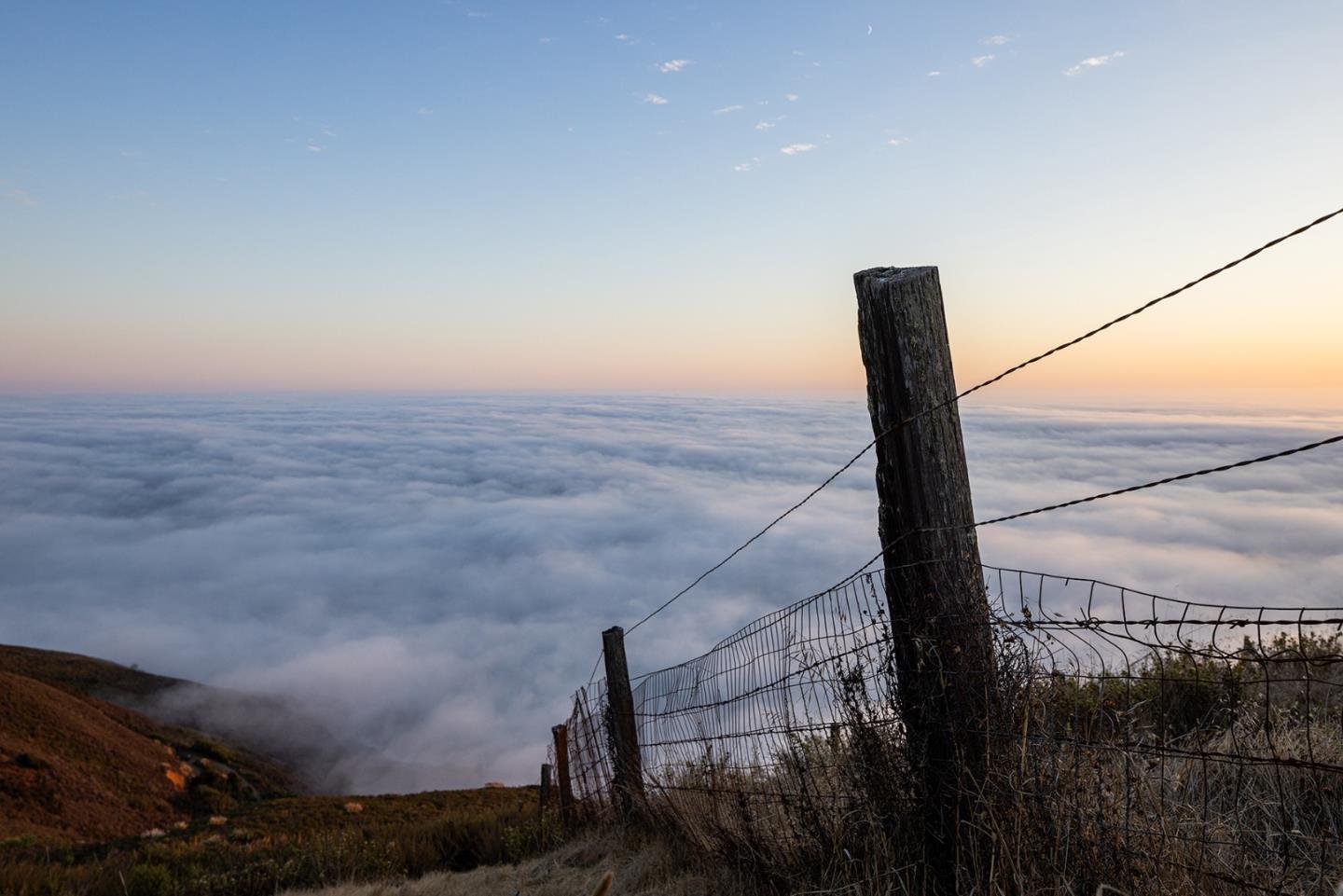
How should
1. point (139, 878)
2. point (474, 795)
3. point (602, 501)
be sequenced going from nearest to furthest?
1. point (139, 878)
2. point (474, 795)
3. point (602, 501)

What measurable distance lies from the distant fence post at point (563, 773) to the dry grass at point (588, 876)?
3.17 feet

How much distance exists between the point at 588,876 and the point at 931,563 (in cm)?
412

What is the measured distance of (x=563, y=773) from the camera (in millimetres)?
8695

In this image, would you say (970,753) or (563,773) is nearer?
(970,753)

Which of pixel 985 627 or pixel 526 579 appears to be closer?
pixel 985 627

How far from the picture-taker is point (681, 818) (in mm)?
5641

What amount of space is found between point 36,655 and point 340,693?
33990 millimetres

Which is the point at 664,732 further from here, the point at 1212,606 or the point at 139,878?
the point at 139,878

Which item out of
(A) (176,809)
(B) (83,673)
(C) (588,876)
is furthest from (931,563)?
(B) (83,673)

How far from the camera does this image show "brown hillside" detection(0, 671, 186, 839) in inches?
788

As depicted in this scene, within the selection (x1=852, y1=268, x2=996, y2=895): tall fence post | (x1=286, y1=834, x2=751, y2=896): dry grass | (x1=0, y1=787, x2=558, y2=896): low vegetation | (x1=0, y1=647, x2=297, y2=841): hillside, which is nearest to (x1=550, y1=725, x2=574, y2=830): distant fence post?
(x1=0, y1=787, x2=558, y2=896): low vegetation

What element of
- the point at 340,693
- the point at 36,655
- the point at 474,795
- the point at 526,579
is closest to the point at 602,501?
the point at 526,579

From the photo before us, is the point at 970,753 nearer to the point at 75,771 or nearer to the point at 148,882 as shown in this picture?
the point at 148,882

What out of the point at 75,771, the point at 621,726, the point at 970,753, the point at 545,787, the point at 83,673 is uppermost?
the point at 970,753
